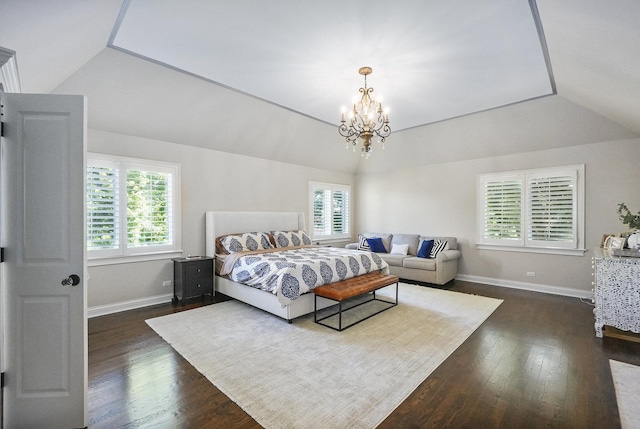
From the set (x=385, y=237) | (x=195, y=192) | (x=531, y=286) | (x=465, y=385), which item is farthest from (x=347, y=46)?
(x=531, y=286)

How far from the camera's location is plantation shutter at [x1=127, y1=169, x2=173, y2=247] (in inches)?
171

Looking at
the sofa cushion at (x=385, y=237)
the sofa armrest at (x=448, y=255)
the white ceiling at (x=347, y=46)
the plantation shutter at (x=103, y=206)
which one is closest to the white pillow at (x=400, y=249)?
the sofa cushion at (x=385, y=237)

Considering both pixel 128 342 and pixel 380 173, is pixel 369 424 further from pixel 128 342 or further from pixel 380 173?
pixel 380 173

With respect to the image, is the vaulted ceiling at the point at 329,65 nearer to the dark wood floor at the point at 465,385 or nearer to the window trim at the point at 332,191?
the window trim at the point at 332,191

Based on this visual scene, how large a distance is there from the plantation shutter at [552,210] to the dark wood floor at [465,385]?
1996mm

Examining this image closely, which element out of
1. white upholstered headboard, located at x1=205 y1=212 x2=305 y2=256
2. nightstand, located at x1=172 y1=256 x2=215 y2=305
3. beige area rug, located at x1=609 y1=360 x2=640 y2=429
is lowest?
beige area rug, located at x1=609 y1=360 x2=640 y2=429

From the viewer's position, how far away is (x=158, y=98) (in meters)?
4.00

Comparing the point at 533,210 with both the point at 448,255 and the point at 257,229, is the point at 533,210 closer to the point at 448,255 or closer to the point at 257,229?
the point at 448,255

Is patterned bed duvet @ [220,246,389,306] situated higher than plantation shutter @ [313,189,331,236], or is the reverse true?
plantation shutter @ [313,189,331,236]

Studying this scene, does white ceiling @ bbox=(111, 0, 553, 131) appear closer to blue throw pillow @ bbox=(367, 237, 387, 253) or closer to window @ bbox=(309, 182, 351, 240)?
window @ bbox=(309, 182, 351, 240)

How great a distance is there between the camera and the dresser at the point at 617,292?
319cm

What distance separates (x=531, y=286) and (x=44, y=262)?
6.83m

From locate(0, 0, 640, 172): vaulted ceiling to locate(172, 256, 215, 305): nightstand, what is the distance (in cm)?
200

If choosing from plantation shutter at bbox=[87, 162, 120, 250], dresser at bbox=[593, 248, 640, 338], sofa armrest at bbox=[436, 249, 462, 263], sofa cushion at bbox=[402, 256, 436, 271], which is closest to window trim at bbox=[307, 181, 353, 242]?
sofa cushion at bbox=[402, 256, 436, 271]
